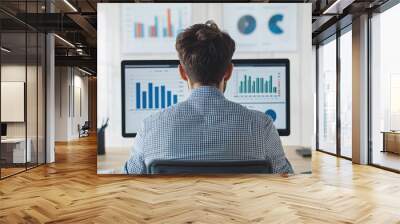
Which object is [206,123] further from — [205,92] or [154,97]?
[154,97]

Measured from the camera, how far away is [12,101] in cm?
651

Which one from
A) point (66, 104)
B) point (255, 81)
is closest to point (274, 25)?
point (255, 81)

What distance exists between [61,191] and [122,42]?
6.82ft

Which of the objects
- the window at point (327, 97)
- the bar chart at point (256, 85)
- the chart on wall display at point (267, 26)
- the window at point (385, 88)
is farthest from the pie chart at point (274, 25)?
the window at point (327, 97)

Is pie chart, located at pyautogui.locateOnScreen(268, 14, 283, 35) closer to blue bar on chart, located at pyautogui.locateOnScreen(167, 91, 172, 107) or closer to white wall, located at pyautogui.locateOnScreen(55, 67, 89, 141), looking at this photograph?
blue bar on chart, located at pyautogui.locateOnScreen(167, 91, 172, 107)

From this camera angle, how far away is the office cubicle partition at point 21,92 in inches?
247

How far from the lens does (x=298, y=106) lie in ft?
16.1

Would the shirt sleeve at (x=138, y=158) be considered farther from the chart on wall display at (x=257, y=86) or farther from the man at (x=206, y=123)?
the chart on wall display at (x=257, y=86)

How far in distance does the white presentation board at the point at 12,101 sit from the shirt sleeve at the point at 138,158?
2.63 meters

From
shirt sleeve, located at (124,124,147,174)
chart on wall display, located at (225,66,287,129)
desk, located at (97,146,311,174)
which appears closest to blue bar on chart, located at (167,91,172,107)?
shirt sleeve, located at (124,124,147,174)

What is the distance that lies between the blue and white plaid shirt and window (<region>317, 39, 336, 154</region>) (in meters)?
5.72

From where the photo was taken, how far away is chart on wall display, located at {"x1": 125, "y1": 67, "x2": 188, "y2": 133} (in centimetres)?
470

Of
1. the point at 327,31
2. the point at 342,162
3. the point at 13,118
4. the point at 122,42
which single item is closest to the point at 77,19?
the point at 13,118

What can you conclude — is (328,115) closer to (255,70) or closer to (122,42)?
(255,70)
